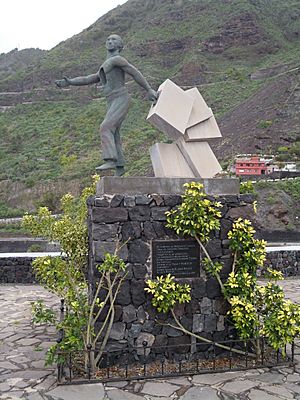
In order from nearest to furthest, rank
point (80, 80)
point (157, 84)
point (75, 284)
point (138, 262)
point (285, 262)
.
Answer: point (138, 262), point (75, 284), point (80, 80), point (285, 262), point (157, 84)

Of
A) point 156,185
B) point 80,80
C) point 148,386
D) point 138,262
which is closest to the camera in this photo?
point 148,386

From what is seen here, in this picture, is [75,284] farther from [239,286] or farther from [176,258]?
[239,286]

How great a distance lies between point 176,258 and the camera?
18.9 feet

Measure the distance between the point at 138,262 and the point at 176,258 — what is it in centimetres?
44

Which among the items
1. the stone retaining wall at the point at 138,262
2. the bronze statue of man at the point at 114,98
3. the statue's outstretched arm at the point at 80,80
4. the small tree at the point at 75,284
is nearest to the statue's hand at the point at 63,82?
the statue's outstretched arm at the point at 80,80

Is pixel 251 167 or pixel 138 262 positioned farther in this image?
pixel 251 167

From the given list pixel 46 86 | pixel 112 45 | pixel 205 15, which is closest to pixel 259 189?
pixel 112 45

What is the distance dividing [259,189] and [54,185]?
14783 mm

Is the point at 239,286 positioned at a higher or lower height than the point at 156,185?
lower

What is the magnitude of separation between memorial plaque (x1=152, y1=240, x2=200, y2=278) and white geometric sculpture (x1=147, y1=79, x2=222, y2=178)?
3.13 feet

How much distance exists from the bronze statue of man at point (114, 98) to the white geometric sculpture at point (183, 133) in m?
0.25

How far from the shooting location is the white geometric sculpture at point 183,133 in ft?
20.7

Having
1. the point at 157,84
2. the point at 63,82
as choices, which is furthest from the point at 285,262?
the point at 157,84

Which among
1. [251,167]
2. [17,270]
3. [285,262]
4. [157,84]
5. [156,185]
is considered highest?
[157,84]
